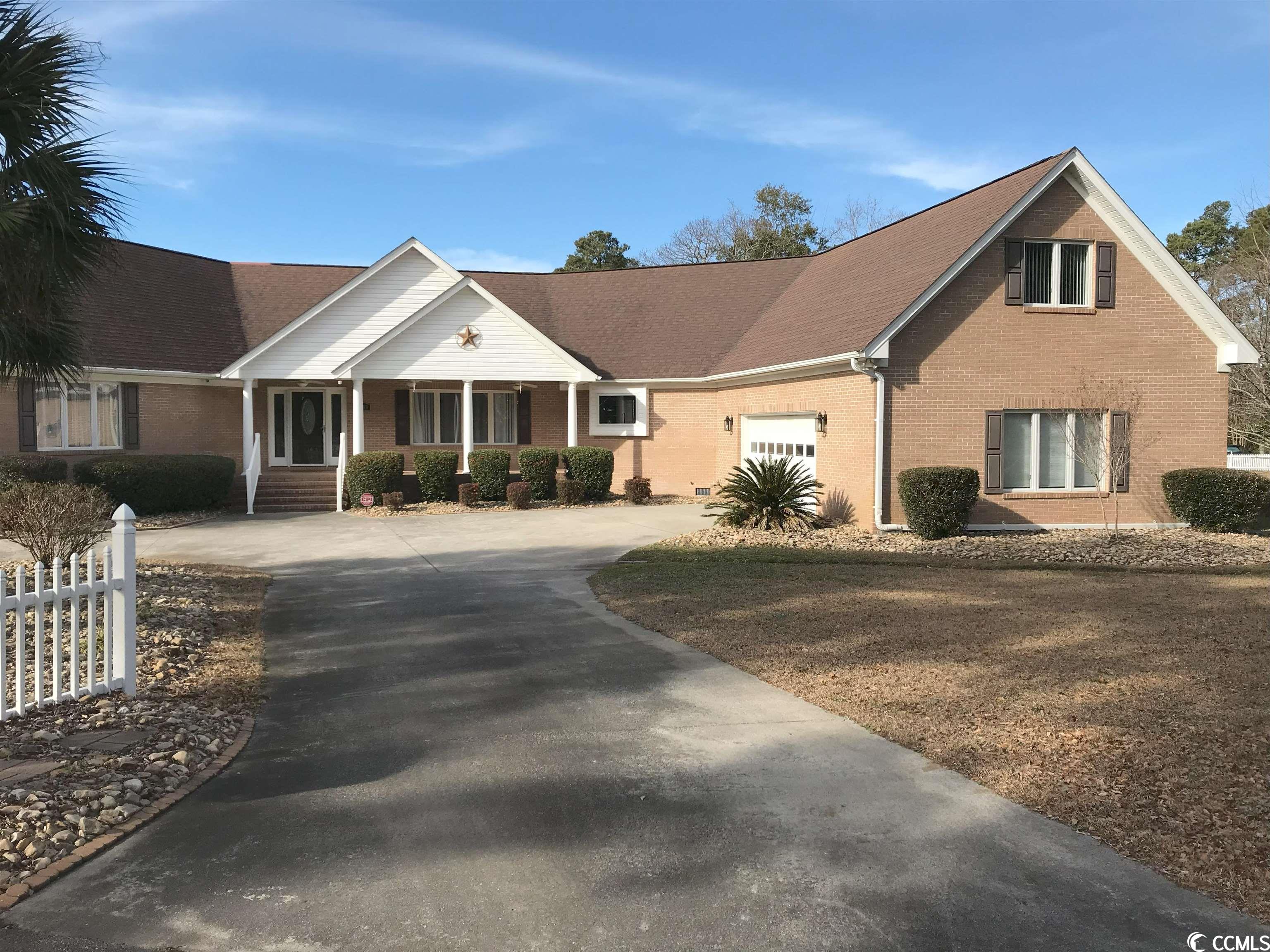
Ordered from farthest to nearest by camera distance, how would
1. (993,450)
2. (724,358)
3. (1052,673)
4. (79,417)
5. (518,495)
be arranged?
(724,358) < (518,495) < (79,417) < (993,450) < (1052,673)

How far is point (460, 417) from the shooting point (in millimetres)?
25969

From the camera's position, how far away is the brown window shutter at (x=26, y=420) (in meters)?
20.1

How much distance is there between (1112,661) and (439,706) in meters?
5.52

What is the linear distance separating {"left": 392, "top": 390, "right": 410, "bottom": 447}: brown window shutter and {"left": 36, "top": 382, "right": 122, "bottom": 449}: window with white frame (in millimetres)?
6489

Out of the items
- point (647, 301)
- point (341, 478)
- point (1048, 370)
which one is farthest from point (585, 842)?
point (647, 301)

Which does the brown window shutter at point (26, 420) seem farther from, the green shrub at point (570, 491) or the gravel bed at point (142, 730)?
the gravel bed at point (142, 730)

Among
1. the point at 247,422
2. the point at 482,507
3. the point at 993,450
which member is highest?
the point at 247,422

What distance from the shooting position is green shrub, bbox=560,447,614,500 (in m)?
22.9

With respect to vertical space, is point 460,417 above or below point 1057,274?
below

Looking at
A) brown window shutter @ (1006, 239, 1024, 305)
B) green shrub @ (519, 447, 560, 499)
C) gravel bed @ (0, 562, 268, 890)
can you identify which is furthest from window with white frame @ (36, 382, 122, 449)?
brown window shutter @ (1006, 239, 1024, 305)

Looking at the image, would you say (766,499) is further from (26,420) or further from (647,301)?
(26,420)

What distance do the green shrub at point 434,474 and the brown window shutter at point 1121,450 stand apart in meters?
14.0

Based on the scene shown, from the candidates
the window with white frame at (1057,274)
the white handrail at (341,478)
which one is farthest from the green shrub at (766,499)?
the white handrail at (341,478)

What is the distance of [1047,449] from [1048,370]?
1.45 m
